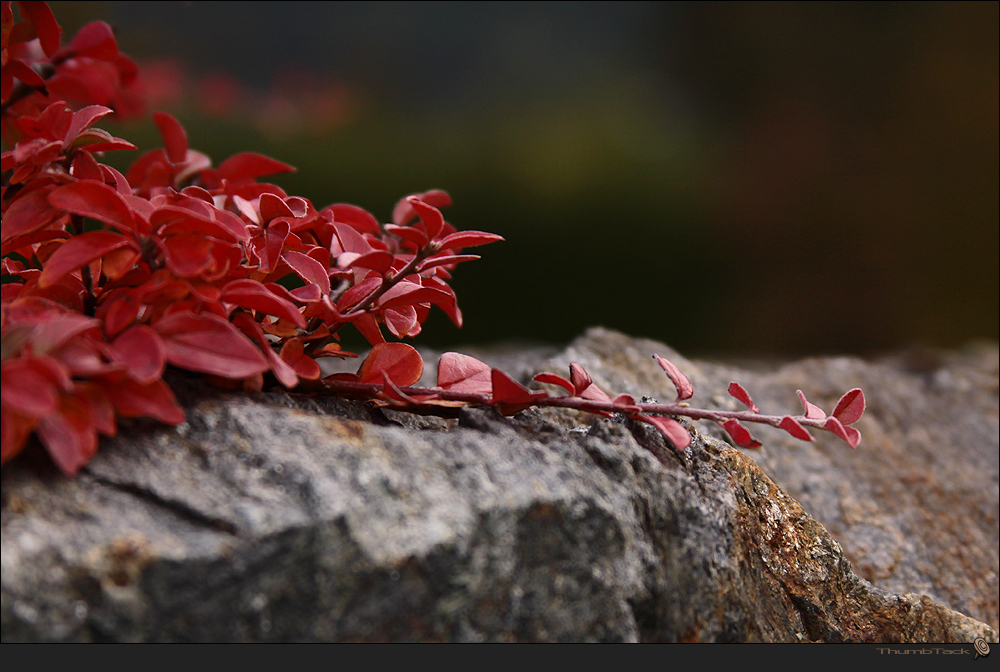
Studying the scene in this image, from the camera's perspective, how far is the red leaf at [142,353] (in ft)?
1.47

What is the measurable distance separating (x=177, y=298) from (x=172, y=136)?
14.5 inches

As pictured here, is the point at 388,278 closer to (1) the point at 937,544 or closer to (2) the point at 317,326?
(2) the point at 317,326

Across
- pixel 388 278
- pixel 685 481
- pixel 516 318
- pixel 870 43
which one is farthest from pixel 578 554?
pixel 870 43

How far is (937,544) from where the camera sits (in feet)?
3.10

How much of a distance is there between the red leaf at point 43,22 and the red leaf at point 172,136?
12 cm

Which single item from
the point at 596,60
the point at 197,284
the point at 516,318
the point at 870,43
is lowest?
the point at 516,318

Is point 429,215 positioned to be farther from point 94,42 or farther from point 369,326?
point 94,42

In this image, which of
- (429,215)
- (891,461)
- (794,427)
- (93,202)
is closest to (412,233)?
(429,215)

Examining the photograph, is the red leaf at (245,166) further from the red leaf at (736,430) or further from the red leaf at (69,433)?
the red leaf at (736,430)

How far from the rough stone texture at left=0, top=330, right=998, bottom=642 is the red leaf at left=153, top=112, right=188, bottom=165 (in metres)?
0.39

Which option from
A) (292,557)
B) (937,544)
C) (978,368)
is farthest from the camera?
(978,368)

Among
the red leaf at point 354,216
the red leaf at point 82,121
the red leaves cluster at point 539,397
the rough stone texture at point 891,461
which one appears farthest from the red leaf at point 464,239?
the rough stone texture at point 891,461

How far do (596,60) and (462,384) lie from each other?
10.2 feet

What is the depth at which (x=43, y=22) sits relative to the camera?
666mm
